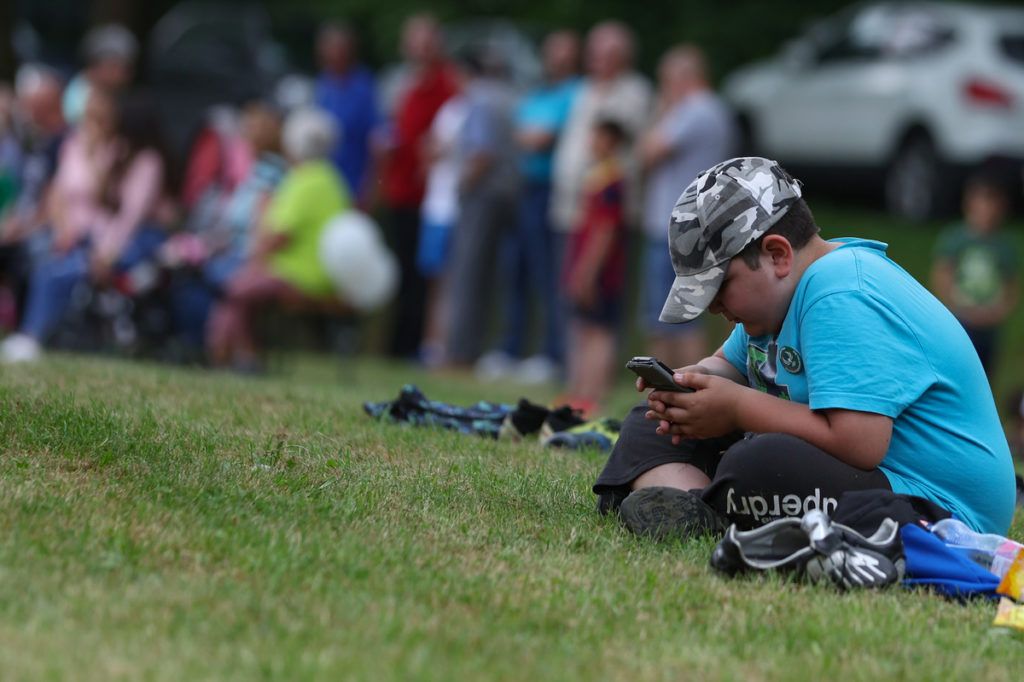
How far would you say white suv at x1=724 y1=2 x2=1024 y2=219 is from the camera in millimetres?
16484

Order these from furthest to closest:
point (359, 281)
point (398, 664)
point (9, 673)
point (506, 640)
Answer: point (359, 281)
point (506, 640)
point (398, 664)
point (9, 673)

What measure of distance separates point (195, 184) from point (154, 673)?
1097cm

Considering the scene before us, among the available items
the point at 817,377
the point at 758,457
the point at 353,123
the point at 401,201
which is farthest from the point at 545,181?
the point at 817,377

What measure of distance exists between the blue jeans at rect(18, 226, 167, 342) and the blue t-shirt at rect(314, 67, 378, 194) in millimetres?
2947

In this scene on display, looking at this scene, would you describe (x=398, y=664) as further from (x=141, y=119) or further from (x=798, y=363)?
(x=141, y=119)

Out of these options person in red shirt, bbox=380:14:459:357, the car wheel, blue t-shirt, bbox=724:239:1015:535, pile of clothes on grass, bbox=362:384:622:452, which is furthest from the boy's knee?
the car wheel

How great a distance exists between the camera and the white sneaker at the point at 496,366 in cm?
1391

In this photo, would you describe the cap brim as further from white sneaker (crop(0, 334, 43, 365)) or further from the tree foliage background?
the tree foliage background

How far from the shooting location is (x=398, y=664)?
148 inches

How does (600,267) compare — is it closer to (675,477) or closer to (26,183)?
(26,183)

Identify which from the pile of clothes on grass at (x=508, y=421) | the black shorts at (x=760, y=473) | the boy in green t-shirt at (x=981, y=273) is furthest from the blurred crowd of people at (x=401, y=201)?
the black shorts at (x=760, y=473)

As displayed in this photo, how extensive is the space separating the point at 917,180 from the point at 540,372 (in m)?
6.04

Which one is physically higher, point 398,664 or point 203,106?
point 203,106

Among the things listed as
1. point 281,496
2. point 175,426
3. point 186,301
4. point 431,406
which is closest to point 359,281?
point 186,301
